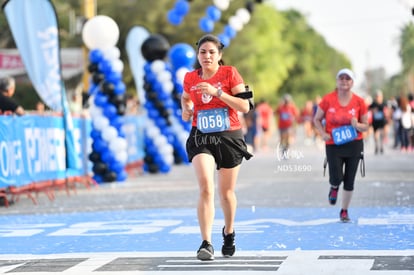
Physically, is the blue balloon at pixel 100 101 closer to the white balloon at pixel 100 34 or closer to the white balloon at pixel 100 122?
A: the white balloon at pixel 100 122

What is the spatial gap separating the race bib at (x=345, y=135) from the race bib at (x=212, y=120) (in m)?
3.34

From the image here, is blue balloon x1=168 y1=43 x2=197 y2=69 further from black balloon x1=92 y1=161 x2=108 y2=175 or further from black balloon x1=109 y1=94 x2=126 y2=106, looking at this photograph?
black balloon x1=92 y1=161 x2=108 y2=175

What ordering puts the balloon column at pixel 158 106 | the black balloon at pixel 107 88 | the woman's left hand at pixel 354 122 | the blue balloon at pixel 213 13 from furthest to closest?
the blue balloon at pixel 213 13 < the balloon column at pixel 158 106 < the black balloon at pixel 107 88 < the woman's left hand at pixel 354 122

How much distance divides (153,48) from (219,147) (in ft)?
52.4

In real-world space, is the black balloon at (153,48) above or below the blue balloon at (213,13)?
below

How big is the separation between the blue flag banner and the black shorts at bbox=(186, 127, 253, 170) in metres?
9.00

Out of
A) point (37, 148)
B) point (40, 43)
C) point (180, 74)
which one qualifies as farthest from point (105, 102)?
point (180, 74)

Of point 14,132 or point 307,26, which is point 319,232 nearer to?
point 14,132

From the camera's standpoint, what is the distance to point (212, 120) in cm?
888

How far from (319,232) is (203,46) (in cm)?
297

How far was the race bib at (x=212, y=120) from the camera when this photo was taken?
8.87 meters

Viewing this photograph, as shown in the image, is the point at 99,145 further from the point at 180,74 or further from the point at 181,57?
the point at 181,57

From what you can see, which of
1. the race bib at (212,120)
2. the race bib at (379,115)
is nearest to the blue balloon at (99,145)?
the race bib at (212,120)

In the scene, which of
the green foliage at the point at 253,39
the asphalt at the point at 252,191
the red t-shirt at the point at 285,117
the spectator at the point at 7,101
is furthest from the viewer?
the green foliage at the point at 253,39
